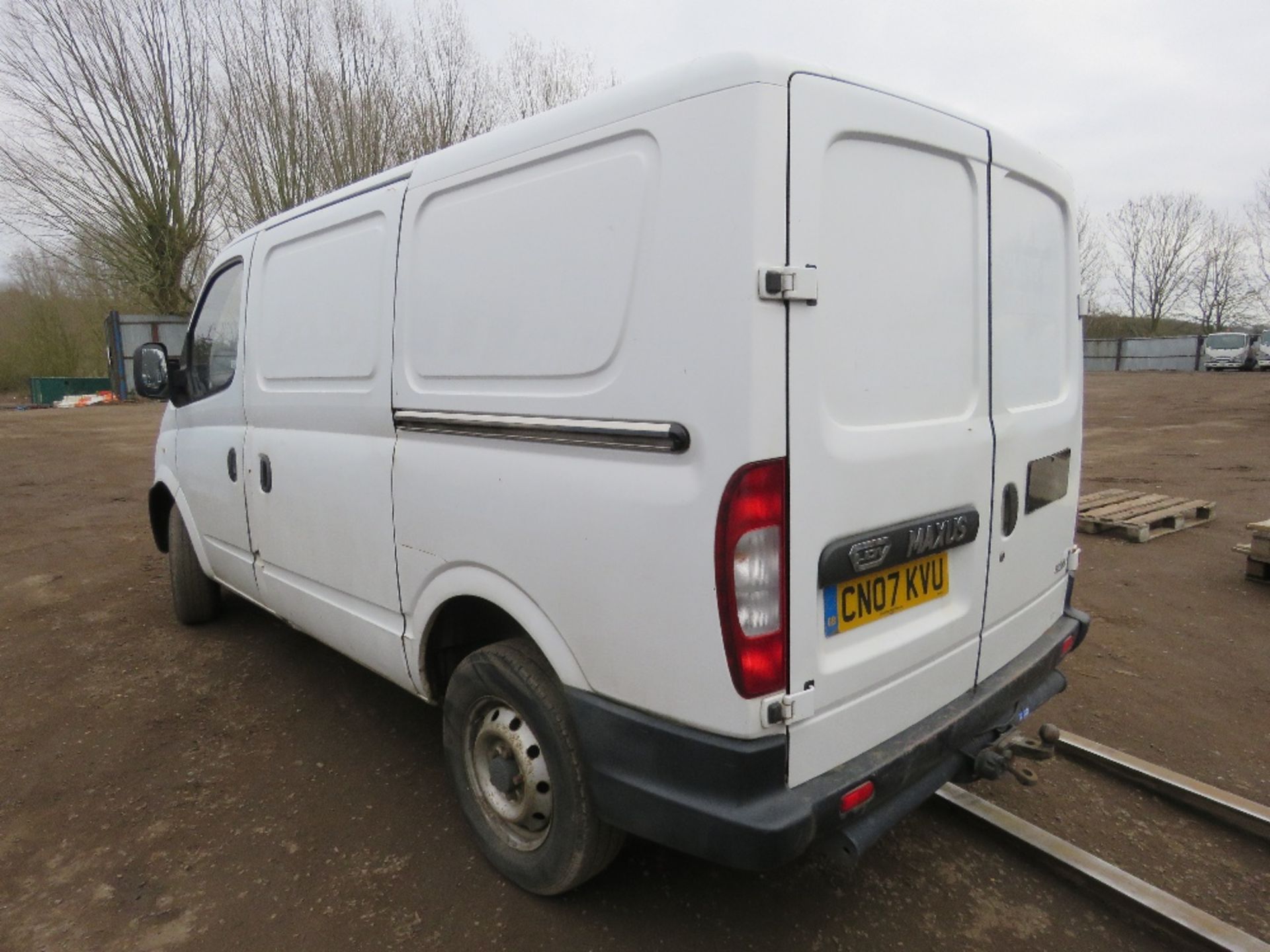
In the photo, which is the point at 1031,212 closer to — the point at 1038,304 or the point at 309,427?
the point at 1038,304

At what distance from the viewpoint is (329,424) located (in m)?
2.81

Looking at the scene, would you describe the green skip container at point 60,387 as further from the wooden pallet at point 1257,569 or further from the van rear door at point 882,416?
the wooden pallet at point 1257,569

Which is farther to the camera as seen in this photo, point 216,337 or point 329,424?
point 216,337

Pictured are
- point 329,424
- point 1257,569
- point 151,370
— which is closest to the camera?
point 329,424

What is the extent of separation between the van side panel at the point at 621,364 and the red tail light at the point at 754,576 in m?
0.03

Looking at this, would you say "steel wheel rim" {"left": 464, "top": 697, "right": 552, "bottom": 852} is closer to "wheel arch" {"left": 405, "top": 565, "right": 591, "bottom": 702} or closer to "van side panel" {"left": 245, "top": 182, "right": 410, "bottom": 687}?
"wheel arch" {"left": 405, "top": 565, "right": 591, "bottom": 702}

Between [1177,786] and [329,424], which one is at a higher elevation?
[329,424]

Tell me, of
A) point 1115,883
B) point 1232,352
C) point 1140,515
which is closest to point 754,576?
point 1115,883

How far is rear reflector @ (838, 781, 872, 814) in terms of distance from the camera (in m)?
1.71

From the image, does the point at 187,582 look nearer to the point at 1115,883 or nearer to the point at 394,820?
the point at 394,820

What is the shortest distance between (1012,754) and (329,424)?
252cm

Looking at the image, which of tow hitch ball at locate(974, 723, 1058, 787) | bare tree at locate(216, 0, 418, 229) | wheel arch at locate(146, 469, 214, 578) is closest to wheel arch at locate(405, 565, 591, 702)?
tow hitch ball at locate(974, 723, 1058, 787)

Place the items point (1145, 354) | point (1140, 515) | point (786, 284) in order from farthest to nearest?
point (1145, 354), point (1140, 515), point (786, 284)

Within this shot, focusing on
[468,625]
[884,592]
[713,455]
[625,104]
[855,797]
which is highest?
[625,104]
